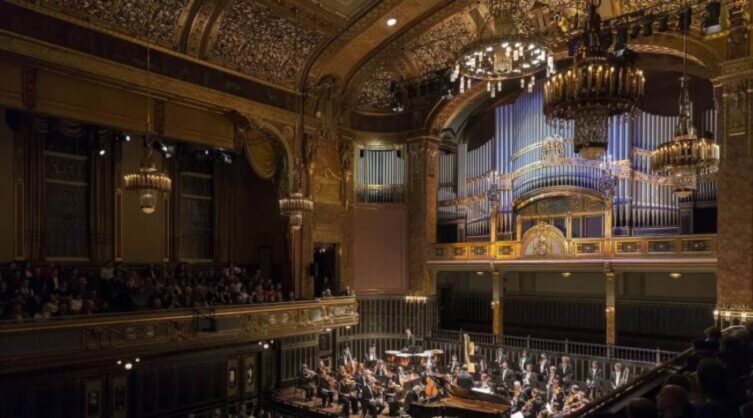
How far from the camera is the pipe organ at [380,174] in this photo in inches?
827

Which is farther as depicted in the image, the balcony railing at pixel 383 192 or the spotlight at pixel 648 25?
the balcony railing at pixel 383 192

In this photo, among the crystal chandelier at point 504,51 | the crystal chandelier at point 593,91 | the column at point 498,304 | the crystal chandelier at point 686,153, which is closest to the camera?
the crystal chandelier at point 593,91

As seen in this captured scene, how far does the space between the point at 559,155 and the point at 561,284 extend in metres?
5.92

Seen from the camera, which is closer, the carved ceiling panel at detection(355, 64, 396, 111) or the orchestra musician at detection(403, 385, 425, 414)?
the orchestra musician at detection(403, 385, 425, 414)

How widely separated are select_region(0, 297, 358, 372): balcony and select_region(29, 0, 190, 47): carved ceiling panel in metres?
6.78

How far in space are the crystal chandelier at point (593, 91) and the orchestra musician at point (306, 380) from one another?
38.6ft

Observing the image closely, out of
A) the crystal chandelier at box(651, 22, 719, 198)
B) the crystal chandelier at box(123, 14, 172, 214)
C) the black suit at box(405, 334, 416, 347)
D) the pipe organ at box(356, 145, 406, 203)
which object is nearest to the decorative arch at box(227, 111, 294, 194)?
the pipe organ at box(356, 145, 406, 203)

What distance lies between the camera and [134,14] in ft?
44.4

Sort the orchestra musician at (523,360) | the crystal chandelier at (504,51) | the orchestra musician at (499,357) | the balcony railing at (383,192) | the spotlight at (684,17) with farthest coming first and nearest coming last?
the balcony railing at (383,192), the orchestra musician at (499,357), the orchestra musician at (523,360), the spotlight at (684,17), the crystal chandelier at (504,51)

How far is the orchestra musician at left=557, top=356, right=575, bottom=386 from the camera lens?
14.9 metres

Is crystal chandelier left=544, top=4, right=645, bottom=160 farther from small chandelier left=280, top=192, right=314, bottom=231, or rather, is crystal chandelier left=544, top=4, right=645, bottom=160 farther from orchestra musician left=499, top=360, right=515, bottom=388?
small chandelier left=280, top=192, right=314, bottom=231

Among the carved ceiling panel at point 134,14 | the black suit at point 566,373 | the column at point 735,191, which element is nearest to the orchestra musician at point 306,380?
the black suit at point 566,373

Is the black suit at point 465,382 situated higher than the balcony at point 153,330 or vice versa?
the balcony at point 153,330

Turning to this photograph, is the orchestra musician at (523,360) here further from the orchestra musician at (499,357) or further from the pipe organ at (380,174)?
the pipe organ at (380,174)
